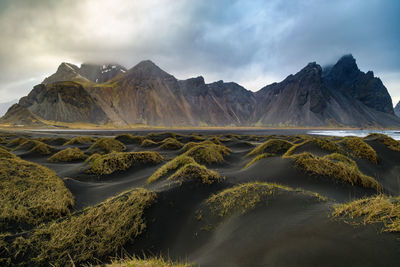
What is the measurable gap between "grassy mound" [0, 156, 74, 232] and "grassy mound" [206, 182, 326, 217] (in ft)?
14.9

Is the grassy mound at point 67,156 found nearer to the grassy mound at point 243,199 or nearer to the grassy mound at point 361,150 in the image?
the grassy mound at point 243,199

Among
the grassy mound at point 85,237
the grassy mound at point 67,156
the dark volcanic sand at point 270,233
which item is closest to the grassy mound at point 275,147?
the dark volcanic sand at point 270,233

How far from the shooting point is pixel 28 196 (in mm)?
5539

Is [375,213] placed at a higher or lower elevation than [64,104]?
lower

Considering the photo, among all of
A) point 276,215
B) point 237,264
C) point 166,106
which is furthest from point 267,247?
point 166,106

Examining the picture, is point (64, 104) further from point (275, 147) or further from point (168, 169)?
point (168, 169)

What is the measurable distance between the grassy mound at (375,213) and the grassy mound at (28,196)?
22.9 feet

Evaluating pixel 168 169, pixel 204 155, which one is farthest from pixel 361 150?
pixel 168 169

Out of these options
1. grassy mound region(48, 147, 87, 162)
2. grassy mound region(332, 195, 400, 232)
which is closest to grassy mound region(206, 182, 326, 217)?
grassy mound region(332, 195, 400, 232)

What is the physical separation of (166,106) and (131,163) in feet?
544

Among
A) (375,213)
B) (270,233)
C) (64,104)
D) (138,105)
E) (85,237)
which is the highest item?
(138,105)

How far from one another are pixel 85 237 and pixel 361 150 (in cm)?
1807

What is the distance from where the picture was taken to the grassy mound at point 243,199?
17.2 ft

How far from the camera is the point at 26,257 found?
11.8 feet
